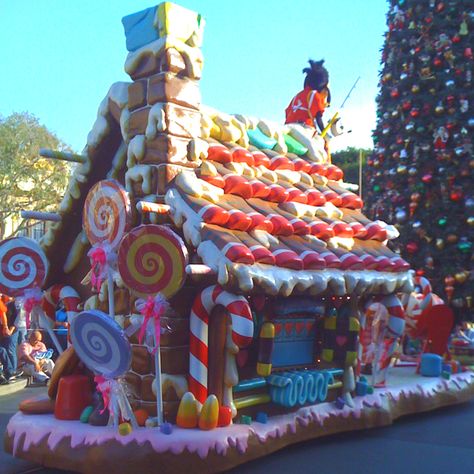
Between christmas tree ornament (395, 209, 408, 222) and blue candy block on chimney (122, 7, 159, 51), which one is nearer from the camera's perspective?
blue candy block on chimney (122, 7, 159, 51)

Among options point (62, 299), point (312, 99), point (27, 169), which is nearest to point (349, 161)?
point (27, 169)

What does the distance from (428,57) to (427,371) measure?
6204mm

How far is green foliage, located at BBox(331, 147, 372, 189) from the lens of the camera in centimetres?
3053

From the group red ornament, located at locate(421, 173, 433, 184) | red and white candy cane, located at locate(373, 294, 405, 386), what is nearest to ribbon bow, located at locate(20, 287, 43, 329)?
red and white candy cane, located at locate(373, 294, 405, 386)

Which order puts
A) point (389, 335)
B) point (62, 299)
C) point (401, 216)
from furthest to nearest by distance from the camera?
point (401, 216) → point (389, 335) → point (62, 299)

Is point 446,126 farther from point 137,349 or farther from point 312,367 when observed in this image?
point 137,349

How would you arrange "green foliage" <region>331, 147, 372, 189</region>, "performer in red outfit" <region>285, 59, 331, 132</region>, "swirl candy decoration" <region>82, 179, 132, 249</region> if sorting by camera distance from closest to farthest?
"swirl candy decoration" <region>82, 179, 132, 249</region> → "performer in red outfit" <region>285, 59, 331, 132</region> → "green foliage" <region>331, 147, 372, 189</region>

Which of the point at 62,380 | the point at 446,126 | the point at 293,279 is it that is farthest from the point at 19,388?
the point at 446,126

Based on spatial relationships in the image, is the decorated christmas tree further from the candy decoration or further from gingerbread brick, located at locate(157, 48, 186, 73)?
gingerbread brick, located at locate(157, 48, 186, 73)

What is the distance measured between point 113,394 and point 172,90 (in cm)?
270

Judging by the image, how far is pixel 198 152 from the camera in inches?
246

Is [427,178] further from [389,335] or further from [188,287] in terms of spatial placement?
[188,287]

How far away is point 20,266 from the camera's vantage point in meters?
6.53

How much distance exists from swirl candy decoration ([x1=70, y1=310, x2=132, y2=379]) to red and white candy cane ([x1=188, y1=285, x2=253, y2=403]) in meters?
0.71
